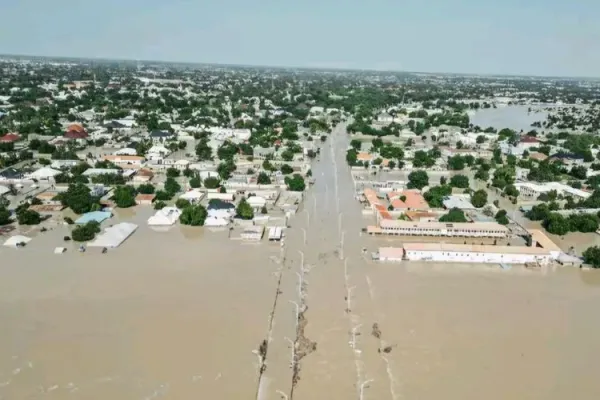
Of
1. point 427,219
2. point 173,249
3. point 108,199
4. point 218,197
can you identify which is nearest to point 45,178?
point 108,199

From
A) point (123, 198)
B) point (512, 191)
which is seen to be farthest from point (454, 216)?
point (123, 198)

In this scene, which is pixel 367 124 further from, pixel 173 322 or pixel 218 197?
pixel 173 322

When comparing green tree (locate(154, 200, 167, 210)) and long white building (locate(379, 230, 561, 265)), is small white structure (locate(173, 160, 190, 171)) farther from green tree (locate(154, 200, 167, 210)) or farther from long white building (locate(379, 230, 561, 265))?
long white building (locate(379, 230, 561, 265))

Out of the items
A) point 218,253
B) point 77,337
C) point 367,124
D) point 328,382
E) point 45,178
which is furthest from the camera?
point 367,124

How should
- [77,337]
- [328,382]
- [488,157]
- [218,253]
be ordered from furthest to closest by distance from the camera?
[488,157] → [218,253] → [77,337] → [328,382]

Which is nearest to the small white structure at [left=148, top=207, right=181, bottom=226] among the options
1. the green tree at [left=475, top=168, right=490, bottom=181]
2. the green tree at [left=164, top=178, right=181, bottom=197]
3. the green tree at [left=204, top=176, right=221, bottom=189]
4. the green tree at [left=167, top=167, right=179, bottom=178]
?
the green tree at [left=164, top=178, right=181, bottom=197]

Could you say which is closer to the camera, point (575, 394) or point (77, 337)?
point (575, 394)
